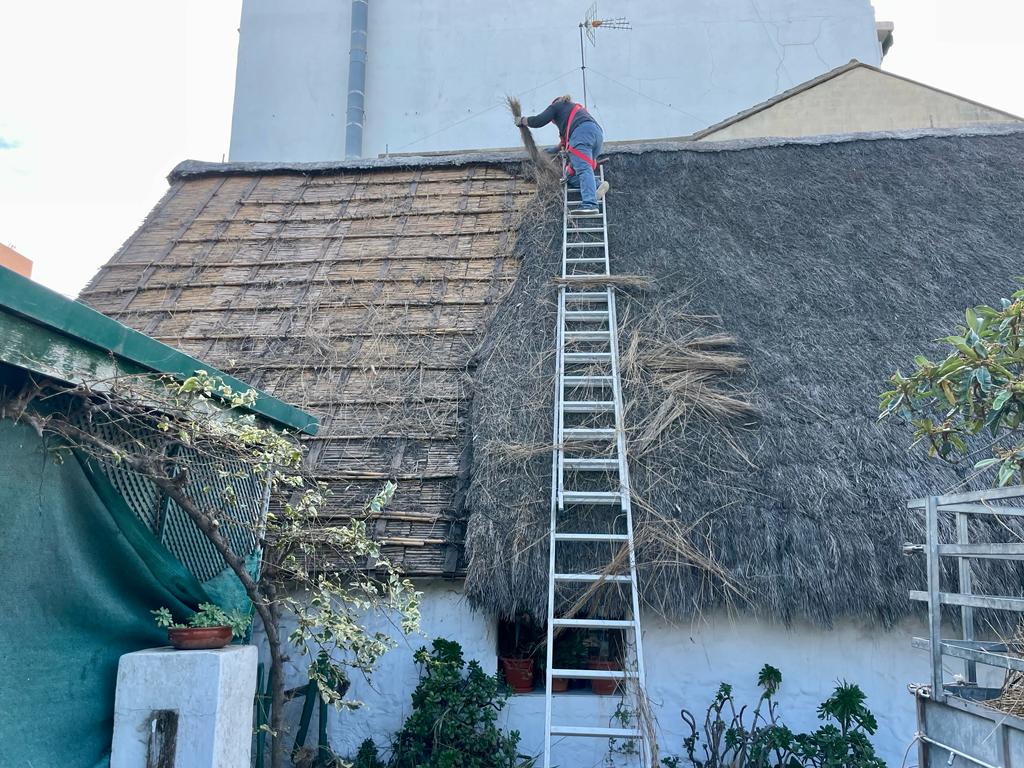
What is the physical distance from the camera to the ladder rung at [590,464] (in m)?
4.85

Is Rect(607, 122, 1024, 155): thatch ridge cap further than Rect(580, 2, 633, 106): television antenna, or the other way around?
Rect(580, 2, 633, 106): television antenna

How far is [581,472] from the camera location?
4.96m

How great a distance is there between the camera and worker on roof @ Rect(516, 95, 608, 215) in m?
7.27

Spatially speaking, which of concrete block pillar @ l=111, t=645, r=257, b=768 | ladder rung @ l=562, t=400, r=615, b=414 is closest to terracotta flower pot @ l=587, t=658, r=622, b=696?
ladder rung @ l=562, t=400, r=615, b=414

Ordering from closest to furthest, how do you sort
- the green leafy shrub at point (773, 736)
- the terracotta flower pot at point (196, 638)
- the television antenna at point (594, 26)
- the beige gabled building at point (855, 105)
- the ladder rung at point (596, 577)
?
the terracotta flower pot at point (196, 638) < the green leafy shrub at point (773, 736) < the ladder rung at point (596, 577) < the beige gabled building at point (855, 105) < the television antenna at point (594, 26)

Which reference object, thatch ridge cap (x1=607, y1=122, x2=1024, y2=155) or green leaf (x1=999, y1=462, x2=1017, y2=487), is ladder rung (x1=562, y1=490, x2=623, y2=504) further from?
thatch ridge cap (x1=607, y1=122, x2=1024, y2=155)

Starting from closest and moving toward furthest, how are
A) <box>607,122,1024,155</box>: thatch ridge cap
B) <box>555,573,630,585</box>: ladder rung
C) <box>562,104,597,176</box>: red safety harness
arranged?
<box>555,573,630,585</box>: ladder rung
<box>562,104,597,176</box>: red safety harness
<box>607,122,1024,155</box>: thatch ridge cap

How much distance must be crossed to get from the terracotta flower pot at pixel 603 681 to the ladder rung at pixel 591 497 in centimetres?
95

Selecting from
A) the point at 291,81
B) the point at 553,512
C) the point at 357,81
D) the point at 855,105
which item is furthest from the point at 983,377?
the point at 291,81

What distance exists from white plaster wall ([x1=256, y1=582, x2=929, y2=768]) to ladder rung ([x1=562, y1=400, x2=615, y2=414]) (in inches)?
52.6

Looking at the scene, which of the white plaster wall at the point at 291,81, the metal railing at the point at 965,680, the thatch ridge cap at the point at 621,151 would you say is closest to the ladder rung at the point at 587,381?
the metal railing at the point at 965,680

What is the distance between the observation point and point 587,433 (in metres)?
5.03

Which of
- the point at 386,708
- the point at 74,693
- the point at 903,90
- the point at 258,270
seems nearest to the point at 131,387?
the point at 74,693

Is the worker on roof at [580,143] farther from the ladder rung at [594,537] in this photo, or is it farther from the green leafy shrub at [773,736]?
the green leafy shrub at [773,736]
